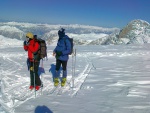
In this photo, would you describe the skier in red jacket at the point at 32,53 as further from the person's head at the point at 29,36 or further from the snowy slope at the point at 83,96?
the snowy slope at the point at 83,96

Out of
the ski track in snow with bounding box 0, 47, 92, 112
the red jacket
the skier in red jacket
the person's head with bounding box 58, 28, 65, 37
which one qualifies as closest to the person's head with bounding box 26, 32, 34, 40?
the skier in red jacket

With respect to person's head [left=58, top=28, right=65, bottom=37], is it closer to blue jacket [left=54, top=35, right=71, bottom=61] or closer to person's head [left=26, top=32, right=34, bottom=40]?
blue jacket [left=54, top=35, right=71, bottom=61]

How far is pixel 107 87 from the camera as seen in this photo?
10.2m

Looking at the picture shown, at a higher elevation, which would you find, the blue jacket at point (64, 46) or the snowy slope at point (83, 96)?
the blue jacket at point (64, 46)

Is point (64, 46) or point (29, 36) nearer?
point (29, 36)

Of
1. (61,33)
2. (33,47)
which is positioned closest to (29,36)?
(33,47)

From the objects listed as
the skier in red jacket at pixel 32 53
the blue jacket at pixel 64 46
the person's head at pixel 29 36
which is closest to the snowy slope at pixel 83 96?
the skier in red jacket at pixel 32 53

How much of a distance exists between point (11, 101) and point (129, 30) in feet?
309

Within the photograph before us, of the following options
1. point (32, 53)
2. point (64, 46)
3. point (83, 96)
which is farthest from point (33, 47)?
point (83, 96)

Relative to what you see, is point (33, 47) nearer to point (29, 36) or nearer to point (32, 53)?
point (32, 53)

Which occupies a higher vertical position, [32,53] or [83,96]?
[32,53]

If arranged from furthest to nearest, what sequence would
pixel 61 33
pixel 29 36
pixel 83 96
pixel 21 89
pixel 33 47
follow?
pixel 21 89
pixel 61 33
pixel 33 47
pixel 29 36
pixel 83 96

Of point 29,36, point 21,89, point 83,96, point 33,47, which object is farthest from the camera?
point 21,89

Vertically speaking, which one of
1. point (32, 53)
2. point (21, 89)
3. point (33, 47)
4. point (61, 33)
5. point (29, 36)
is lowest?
point (21, 89)
